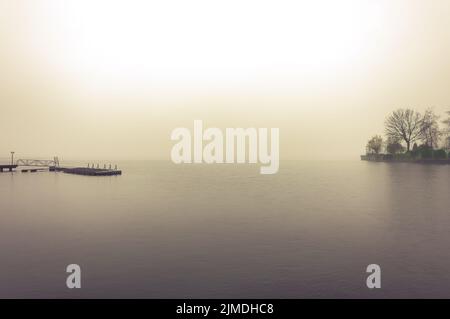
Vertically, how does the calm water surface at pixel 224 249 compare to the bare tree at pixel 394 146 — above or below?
below

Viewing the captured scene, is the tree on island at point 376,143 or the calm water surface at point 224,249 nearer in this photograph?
the calm water surface at point 224,249

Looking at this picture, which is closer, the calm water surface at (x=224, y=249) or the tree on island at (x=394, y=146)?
the calm water surface at (x=224, y=249)

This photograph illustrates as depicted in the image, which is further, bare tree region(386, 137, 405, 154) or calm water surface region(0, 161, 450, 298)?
bare tree region(386, 137, 405, 154)

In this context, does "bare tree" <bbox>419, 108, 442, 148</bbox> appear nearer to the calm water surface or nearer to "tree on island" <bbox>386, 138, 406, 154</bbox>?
"tree on island" <bbox>386, 138, 406, 154</bbox>

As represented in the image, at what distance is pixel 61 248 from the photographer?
1105 inches

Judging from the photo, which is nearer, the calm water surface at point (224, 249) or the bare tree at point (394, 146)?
the calm water surface at point (224, 249)

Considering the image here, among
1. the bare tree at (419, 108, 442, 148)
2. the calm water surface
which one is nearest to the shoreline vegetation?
the bare tree at (419, 108, 442, 148)

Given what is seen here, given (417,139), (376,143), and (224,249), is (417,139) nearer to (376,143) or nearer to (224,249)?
(376,143)

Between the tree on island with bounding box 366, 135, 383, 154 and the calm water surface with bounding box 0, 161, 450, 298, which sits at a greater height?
the tree on island with bounding box 366, 135, 383, 154

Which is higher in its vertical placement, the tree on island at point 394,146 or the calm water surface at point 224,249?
the tree on island at point 394,146

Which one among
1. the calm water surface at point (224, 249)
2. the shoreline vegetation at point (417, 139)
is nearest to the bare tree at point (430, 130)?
the shoreline vegetation at point (417, 139)

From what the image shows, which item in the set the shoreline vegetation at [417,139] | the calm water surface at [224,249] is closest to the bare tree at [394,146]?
the shoreline vegetation at [417,139]

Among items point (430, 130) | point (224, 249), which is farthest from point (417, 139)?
point (224, 249)

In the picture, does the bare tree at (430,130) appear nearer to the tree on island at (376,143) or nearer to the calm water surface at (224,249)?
the tree on island at (376,143)
